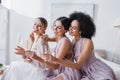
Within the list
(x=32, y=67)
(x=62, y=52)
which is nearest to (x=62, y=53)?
(x=62, y=52)

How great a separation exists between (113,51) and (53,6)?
101cm

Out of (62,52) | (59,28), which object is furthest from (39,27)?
(62,52)

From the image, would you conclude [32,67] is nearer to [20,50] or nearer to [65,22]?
[20,50]

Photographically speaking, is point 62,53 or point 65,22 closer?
point 62,53

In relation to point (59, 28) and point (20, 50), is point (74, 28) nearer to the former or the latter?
point (59, 28)

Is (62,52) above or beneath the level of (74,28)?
beneath

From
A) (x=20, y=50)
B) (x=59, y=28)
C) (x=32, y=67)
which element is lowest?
(x=32, y=67)

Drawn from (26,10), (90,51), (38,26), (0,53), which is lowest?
(0,53)

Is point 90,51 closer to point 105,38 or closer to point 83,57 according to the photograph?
point 83,57

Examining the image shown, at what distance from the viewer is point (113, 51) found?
3068 millimetres

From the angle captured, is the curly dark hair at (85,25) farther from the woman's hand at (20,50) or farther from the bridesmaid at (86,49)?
the woman's hand at (20,50)

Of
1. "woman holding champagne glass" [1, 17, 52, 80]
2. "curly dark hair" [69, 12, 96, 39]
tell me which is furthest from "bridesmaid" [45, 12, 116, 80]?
"woman holding champagne glass" [1, 17, 52, 80]

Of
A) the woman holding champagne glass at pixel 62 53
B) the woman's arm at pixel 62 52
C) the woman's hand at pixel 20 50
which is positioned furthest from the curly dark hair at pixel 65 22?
→ the woman's hand at pixel 20 50

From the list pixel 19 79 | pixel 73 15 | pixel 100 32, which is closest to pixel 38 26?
pixel 73 15
